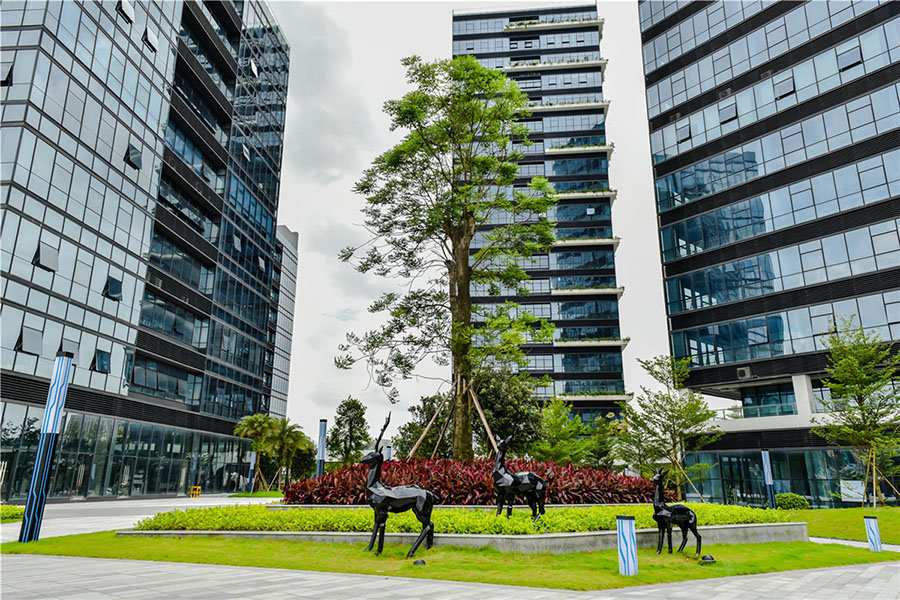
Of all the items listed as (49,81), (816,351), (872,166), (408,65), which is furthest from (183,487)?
(872,166)

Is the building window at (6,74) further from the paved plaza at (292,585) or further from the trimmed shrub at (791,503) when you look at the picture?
the trimmed shrub at (791,503)

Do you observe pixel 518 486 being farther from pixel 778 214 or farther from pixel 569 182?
pixel 569 182

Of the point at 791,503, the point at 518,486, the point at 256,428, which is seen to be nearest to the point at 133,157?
the point at 256,428

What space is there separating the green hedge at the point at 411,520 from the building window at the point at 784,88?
31.0 m

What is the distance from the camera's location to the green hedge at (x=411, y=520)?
10555 mm

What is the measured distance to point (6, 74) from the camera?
26.7 meters

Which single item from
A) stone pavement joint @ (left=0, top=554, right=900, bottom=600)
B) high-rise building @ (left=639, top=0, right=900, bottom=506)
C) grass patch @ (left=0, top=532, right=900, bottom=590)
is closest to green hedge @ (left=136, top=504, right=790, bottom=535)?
grass patch @ (left=0, top=532, right=900, bottom=590)

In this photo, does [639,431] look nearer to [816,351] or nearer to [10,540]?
[816,351]

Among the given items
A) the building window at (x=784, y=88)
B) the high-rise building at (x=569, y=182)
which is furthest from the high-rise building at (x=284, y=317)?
the building window at (x=784, y=88)

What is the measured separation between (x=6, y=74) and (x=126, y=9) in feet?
34.0

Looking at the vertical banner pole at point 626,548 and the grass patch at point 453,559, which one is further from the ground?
the vertical banner pole at point 626,548

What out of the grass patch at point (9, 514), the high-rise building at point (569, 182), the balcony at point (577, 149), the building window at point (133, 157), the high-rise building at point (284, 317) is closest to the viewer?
the grass patch at point (9, 514)

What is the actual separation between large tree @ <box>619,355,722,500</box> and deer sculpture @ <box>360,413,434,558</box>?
22.6 metres

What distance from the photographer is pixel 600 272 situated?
2477 inches
